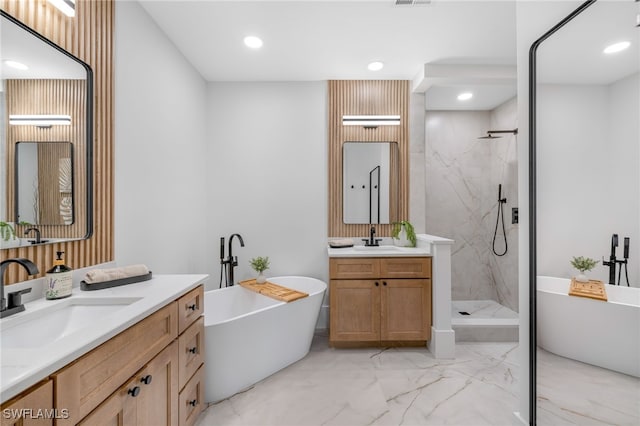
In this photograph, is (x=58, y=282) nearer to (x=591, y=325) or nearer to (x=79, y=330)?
(x=79, y=330)

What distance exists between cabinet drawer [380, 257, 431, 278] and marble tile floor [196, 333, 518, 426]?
0.70m

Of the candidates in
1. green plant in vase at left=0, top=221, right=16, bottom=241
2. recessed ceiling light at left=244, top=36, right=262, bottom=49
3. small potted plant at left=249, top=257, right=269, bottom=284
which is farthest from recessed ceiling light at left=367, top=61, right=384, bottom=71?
green plant in vase at left=0, top=221, right=16, bottom=241

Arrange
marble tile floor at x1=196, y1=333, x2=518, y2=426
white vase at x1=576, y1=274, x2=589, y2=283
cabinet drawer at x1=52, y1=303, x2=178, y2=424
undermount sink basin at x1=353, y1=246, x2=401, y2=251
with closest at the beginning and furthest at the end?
cabinet drawer at x1=52, y1=303, x2=178, y2=424, white vase at x1=576, y1=274, x2=589, y2=283, marble tile floor at x1=196, y1=333, x2=518, y2=426, undermount sink basin at x1=353, y1=246, x2=401, y2=251

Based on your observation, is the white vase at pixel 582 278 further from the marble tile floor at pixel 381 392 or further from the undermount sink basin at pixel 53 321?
the undermount sink basin at pixel 53 321

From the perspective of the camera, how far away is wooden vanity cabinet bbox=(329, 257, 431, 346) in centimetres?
261

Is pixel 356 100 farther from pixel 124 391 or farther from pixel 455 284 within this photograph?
pixel 124 391

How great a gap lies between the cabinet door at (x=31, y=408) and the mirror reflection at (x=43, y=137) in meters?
0.78

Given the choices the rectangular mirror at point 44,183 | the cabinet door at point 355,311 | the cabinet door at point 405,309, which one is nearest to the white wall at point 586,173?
the cabinet door at point 405,309

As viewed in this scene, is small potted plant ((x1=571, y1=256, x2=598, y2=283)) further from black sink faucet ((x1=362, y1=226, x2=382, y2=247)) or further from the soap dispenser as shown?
the soap dispenser

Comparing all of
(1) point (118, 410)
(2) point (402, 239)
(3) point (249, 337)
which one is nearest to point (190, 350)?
(3) point (249, 337)

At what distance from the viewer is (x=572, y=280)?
1259 mm

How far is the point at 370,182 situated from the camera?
3225 millimetres

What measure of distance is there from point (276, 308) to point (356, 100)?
2.36 m

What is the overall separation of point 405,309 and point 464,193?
6.53ft
